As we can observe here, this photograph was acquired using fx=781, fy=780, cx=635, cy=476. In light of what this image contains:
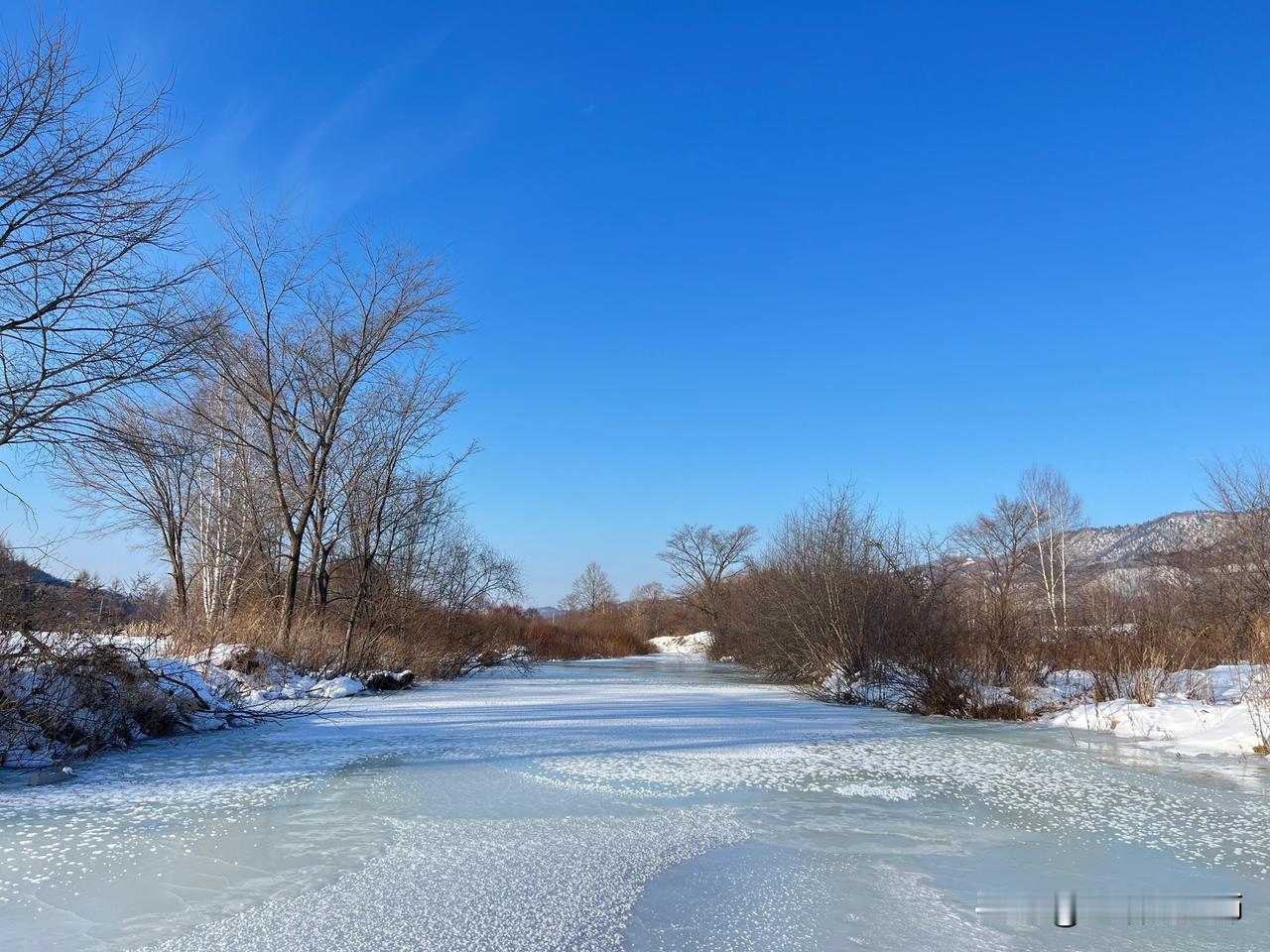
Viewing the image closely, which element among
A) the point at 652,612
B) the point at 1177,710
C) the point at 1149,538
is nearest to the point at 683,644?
the point at 652,612

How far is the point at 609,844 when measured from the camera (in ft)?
13.0

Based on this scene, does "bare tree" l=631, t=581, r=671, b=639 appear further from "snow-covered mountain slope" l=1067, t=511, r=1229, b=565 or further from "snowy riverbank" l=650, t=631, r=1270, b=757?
"snowy riverbank" l=650, t=631, r=1270, b=757

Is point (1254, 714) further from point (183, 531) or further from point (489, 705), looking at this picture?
point (183, 531)

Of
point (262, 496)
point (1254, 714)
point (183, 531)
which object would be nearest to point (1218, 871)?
point (1254, 714)

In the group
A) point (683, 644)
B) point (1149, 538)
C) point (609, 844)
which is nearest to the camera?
point (609, 844)

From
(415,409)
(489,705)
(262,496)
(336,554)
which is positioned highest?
(415,409)

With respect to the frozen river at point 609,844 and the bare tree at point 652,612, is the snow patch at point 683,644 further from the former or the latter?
the frozen river at point 609,844

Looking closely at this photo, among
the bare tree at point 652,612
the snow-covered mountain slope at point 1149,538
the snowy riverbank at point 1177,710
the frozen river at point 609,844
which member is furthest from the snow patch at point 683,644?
the frozen river at point 609,844

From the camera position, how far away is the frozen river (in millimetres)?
2900

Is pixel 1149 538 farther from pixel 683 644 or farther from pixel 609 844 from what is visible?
pixel 609 844

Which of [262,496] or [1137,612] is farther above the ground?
[262,496]

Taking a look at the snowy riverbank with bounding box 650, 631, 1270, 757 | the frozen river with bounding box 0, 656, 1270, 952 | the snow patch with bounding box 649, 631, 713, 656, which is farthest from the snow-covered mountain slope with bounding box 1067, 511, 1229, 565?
the snow patch with bounding box 649, 631, 713, 656

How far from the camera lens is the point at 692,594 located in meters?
51.9

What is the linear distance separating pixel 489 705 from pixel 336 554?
8.05 meters
